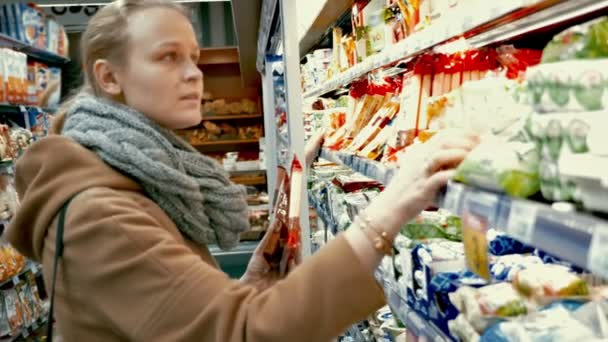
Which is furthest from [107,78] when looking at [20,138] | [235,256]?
[235,256]

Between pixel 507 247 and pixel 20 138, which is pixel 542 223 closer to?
pixel 507 247

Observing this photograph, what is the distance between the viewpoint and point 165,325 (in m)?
1.03

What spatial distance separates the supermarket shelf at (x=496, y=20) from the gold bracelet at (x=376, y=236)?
1.29ft

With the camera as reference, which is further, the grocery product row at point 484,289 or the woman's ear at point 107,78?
the woman's ear at point 107,78

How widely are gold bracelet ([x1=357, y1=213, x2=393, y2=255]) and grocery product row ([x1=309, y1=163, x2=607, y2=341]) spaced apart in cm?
13

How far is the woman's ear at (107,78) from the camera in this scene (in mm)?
1388

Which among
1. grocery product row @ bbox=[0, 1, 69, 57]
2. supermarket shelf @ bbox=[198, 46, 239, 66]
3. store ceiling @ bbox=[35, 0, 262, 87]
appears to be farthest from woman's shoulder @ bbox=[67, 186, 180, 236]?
supermarket shelf @ bbox=[198, 46, 239, 66]

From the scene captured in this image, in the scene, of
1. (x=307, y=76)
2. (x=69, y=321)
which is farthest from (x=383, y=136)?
(x=307, y=76)

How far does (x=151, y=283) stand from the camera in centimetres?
104

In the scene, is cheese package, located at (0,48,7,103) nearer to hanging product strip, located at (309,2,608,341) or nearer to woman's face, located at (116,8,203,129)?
woman's face, located at (116,8,203,129)

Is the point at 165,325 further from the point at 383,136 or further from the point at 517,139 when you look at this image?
the point at 383,136

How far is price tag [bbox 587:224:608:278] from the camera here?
587 millimetres

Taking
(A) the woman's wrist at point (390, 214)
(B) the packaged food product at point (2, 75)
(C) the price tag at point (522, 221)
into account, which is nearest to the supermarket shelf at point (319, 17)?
(B) the packaged food product at point (2, 75)

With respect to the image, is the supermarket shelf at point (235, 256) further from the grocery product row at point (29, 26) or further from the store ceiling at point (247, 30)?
the grocery product row at point (29, 26)
